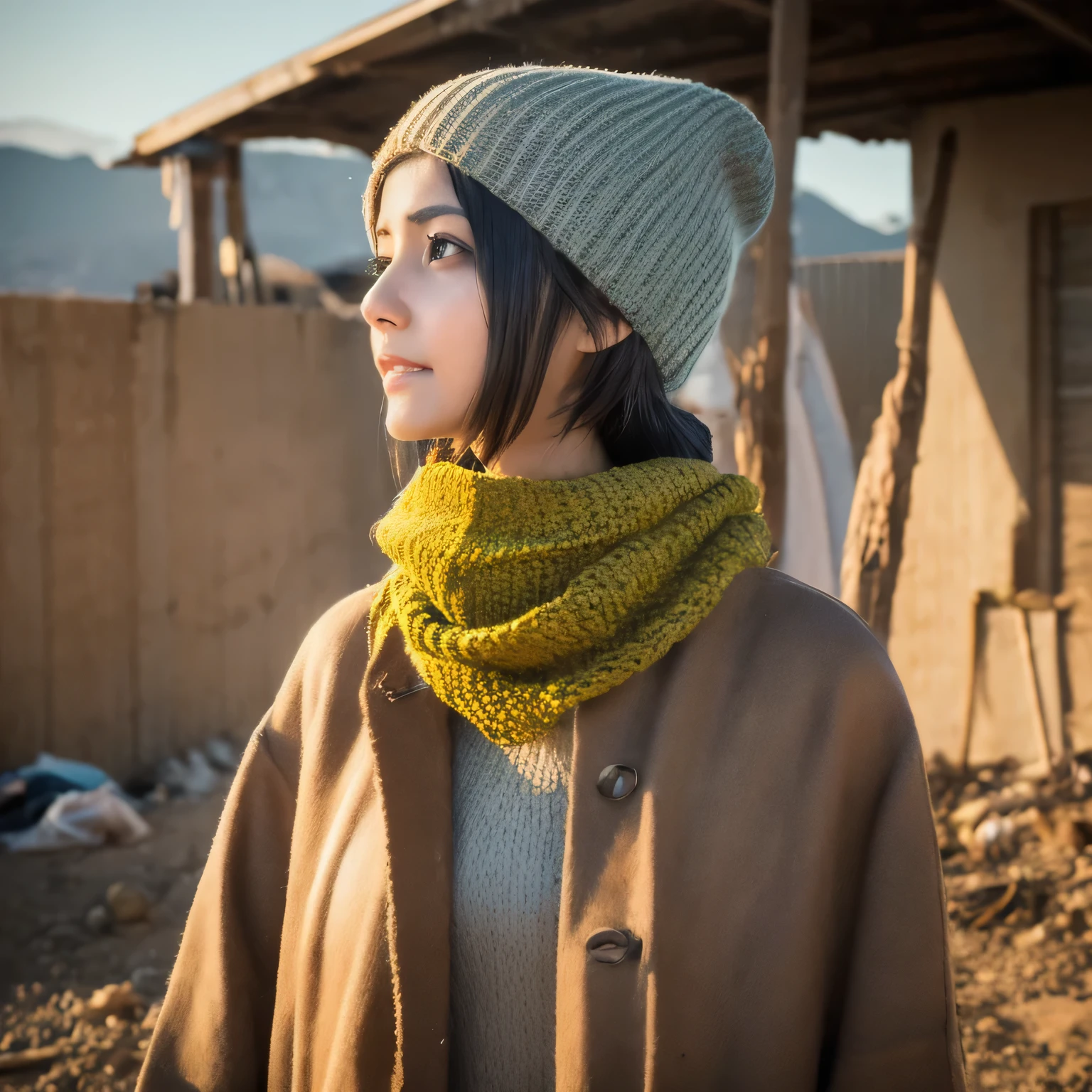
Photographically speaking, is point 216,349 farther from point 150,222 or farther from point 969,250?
point 150,222

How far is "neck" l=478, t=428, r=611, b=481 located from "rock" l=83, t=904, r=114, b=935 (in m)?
3.03

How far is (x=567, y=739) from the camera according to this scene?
4.36 feet

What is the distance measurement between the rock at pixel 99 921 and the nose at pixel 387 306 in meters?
3.14

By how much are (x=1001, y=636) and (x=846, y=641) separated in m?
4.15

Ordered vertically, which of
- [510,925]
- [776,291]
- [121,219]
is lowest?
[510,925]


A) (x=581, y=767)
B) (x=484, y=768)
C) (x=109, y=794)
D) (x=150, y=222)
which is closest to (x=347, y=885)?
(x=484, y=768)

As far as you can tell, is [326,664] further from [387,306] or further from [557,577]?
[387,306]

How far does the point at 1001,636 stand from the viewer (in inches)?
196

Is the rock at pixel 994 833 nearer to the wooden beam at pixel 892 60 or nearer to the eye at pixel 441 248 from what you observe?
the wooden beam at pixel 892 60

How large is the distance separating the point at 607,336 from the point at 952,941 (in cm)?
287

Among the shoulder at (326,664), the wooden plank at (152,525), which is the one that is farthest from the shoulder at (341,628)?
the wooden plank at (152,525)

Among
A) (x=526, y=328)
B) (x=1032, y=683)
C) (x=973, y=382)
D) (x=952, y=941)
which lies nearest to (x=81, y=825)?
(x=952, y=941)

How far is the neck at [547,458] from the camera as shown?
144cm

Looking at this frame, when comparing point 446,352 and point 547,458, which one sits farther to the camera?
point 547,458
